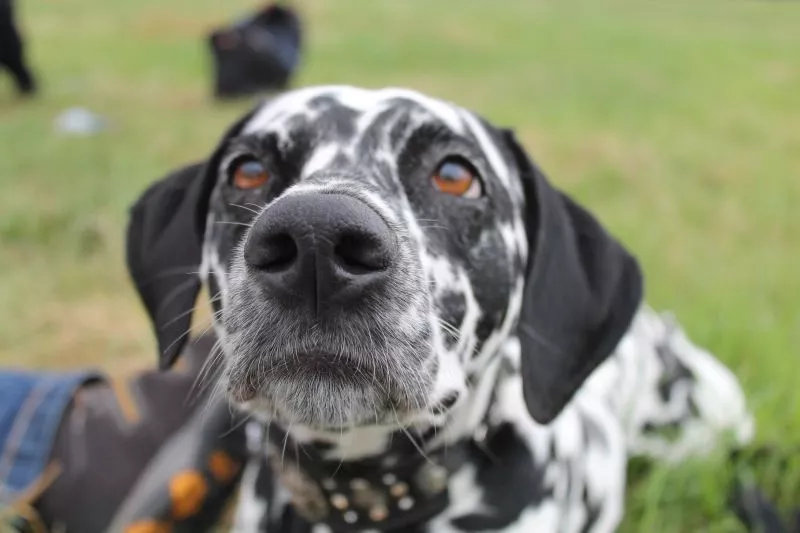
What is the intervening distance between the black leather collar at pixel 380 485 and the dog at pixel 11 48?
312 inches

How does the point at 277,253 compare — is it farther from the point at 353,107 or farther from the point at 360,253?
the point at 353,107

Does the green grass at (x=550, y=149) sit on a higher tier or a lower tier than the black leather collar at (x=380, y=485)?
lower

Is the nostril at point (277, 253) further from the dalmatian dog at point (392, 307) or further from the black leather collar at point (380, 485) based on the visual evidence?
the black leather collar at point (380, 485)

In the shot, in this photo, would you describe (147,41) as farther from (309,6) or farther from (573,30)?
(573,30)

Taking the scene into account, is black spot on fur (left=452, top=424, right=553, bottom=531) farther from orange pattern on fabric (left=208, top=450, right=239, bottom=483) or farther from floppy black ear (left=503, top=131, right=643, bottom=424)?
orange pattern on fabric (left=208, top=450, right=239, bottom=483)

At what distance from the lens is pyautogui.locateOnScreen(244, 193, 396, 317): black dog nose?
1341mm

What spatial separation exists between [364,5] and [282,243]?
16.4 metres

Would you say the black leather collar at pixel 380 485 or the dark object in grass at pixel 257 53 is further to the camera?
the dark object in grass at pixel 257 53

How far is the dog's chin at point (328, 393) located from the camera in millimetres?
1511

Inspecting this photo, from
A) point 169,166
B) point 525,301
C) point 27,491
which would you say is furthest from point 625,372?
point 169,166

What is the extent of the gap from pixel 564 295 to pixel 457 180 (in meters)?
0.42

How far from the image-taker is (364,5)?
664 inches

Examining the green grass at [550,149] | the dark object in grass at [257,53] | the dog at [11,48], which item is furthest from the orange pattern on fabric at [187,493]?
the dog at [11,48]

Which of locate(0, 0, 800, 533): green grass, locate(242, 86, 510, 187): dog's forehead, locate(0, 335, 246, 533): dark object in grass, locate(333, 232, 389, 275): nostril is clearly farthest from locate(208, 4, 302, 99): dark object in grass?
locate(333, 232, 389, 275): nostril
